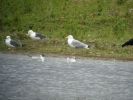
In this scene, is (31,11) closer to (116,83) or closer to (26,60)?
(26,60)

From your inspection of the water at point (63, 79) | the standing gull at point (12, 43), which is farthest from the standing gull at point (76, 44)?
the standing gull at point (12, 43)

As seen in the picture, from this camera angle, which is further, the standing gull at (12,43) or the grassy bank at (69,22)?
the grassy bank at (69,22)

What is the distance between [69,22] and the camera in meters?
29.9

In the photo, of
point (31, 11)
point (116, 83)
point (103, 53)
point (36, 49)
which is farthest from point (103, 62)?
point (31, 11)

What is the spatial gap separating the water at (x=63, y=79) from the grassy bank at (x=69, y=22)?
2688 millimetres

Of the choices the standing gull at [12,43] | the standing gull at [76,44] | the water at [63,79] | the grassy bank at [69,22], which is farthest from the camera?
the grassy bank at [69,22]

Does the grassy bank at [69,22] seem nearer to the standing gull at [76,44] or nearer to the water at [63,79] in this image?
the standing gull at [76,44]

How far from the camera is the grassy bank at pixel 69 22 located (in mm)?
26250

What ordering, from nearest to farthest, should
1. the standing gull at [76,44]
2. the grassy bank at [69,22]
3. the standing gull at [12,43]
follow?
1. the standing gull at [76,44]
2. the standing gull at [12,43]
3. the grassy bank at [69,22]

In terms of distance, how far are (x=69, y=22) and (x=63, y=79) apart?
11.9m

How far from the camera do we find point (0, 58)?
2303cm

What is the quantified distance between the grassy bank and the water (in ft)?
8.82

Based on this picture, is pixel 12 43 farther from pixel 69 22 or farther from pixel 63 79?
pixel 63 79

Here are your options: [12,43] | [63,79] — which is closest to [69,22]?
[12,43]
